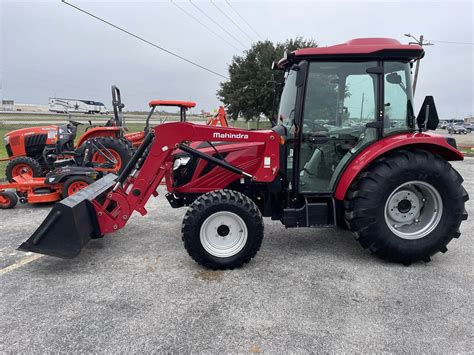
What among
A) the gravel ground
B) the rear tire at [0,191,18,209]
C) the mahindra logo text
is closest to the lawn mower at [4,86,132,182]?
the rear tire at [0,191,18,209]

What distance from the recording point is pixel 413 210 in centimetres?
369

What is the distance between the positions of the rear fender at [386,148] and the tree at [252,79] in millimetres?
18059

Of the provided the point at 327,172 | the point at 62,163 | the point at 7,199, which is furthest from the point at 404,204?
the point at 7,199

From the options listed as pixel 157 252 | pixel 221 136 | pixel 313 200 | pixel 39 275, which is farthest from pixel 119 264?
pixel 313 200

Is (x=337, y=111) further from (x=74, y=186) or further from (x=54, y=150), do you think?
(x=54, y=150)

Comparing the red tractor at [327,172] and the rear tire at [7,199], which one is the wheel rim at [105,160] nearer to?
the rear tire at [7,199]

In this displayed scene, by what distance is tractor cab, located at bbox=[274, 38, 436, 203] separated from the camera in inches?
135

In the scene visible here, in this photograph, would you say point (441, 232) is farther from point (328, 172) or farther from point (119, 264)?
point (119, 264)

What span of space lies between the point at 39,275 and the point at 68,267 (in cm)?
27

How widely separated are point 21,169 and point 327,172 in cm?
590

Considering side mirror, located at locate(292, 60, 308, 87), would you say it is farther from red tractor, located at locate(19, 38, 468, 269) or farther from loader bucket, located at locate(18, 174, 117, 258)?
loader bucket, located at locate(18, 174, 117, 258)

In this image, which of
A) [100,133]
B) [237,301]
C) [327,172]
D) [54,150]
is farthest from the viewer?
[100,133]

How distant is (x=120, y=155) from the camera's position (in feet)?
24.1

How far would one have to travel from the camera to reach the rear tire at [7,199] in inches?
215
